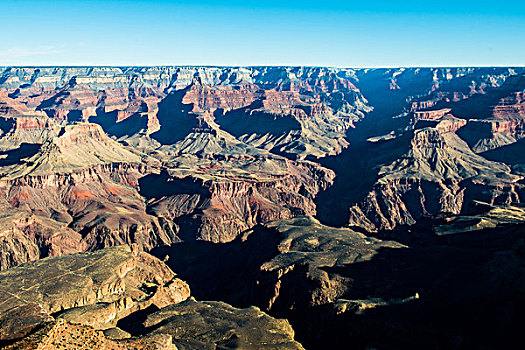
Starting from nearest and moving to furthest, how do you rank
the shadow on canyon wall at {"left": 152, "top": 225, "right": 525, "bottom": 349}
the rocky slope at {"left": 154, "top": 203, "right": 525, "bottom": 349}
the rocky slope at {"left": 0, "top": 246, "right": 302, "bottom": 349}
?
the rocky slope at {"left": 0, "top": 246, "right": 302, "bottom": 349}, the shadow on canyon wall at {"left": 152, "top": 225, "right": 525, "bottom": 349}, the rocky slope at {"left": 154, "top": 203, "right": 525, "bottom": 349}

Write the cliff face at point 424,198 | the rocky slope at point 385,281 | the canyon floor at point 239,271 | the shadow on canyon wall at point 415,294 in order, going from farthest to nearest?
the cliff face at point 424,198
the rocky slope at point 385,281
the canyon floor at point 239,271
the shadow on canyon wall at point 415,294

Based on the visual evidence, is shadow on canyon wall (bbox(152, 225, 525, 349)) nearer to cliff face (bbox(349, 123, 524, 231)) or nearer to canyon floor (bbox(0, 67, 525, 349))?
canyon floor (bbox(0, 67, 525, 349))

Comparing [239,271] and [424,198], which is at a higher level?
[424,198]

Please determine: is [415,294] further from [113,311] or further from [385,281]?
[113,311]

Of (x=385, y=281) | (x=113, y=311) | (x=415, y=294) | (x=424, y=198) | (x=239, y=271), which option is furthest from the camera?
(x=424, y=198)

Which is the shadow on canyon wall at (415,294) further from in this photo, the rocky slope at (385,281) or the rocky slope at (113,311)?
the rocky slope at (113,311)

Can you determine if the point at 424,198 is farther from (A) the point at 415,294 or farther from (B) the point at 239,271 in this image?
(A) the point at 415,294

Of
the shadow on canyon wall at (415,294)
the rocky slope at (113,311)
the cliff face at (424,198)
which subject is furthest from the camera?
the cliff face at (424,198)

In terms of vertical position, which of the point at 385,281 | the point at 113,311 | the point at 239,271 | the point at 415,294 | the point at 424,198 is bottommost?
the point at 239,271

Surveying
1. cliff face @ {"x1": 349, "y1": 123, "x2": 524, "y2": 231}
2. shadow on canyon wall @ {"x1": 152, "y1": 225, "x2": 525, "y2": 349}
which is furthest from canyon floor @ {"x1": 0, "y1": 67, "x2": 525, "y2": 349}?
cliff face @ {"x1": 349, "y1": 123, "x2": 524, "y2": 231}

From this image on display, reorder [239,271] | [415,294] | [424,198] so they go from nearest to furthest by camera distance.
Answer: [415,294] < [239,271] < [424,198]

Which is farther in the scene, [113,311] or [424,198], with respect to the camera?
[424,198]

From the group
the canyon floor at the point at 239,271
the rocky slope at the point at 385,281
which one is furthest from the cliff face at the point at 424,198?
the rocky slope at the point at 385,281

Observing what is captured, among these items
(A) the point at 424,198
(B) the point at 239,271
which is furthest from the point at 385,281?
(A) the point at 424,198
